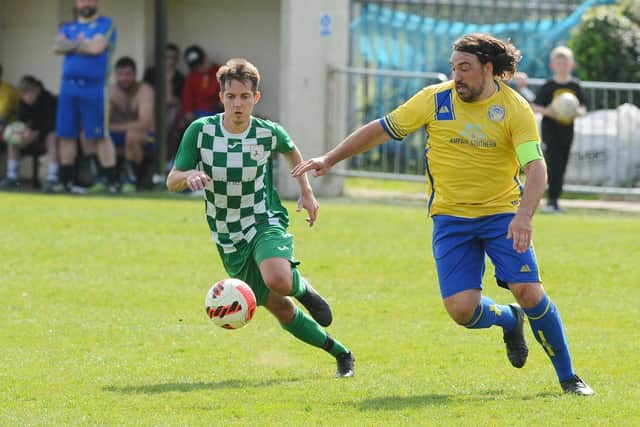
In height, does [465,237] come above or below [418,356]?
above

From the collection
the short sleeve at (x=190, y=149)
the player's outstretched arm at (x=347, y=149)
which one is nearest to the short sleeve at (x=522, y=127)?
the player's outstretched arm at (x=347, y=149)

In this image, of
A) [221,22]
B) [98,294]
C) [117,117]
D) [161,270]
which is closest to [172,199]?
[117,117]

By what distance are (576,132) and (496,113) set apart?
1074cm

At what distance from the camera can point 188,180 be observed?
7160 mm

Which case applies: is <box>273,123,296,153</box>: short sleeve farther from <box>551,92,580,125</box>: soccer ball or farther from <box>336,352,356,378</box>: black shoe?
<box>551,92,580,125</box>: soccer ball

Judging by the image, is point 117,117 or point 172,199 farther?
point 117,117

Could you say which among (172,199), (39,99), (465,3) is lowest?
(172,199)

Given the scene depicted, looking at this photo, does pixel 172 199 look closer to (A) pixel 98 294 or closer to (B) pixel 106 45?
(B) pixel 106 45

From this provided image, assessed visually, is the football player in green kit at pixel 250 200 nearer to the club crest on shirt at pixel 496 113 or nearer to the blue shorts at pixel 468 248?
the blue shorts at pixel 468 248

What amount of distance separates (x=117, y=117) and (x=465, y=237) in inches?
456

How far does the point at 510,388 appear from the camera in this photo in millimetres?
7270

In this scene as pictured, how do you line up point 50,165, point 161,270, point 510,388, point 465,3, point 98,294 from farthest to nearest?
1. point 465,3
2. point 50,165
3. point 161,270
4. point 98,294
5. point 510,388

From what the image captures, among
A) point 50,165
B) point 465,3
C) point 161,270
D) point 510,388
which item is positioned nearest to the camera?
point 510,388

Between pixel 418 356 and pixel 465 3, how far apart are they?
12114mm
